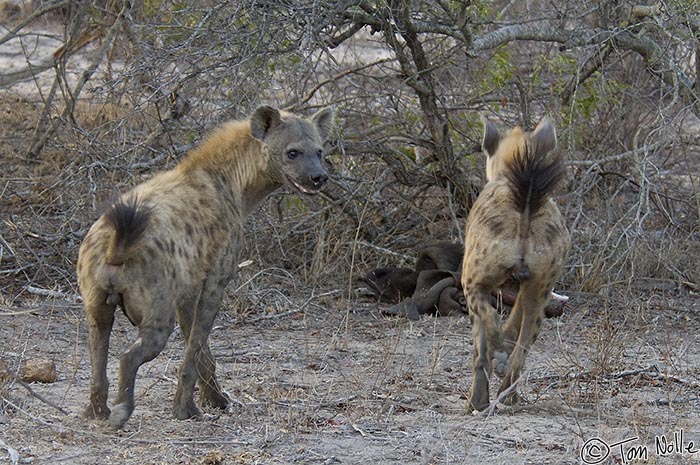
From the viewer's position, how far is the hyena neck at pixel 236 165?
200 inches

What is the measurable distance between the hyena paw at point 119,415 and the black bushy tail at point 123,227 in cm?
53

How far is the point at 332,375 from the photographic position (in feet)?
18.7

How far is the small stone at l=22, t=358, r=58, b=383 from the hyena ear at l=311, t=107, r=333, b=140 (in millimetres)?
1680

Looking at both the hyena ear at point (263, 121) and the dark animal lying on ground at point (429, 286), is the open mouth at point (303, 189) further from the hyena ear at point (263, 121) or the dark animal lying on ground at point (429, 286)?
the dark animal lying on ground at point (429, 286)

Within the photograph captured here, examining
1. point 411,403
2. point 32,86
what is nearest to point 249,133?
point 411,403

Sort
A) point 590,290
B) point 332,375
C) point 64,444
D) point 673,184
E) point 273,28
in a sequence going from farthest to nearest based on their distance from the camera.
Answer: point 673,184
point 590,290
point 273,28
point 332,375
point 64,444

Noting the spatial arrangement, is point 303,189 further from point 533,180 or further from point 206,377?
point 533,180

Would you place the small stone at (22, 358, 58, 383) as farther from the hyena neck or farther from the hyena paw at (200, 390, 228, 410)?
the hyena neck

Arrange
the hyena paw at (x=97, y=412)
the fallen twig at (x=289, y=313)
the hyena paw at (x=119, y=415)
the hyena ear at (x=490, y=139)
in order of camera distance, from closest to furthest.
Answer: the hyena paw at (x=119, y=415) < the hyena paw at (x=97, y=412) < the hyena ear at (x=490, y=139) < the fallen twig at (x=289, y=313)

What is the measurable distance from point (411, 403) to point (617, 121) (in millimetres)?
4213

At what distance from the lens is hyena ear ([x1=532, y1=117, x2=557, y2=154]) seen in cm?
495

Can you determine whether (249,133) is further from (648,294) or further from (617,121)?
(617,121)

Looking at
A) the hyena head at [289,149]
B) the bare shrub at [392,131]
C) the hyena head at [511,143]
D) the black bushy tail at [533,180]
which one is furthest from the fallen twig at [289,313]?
the black bushy tail at [533,180]

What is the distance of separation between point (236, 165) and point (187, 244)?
71 centimetres
